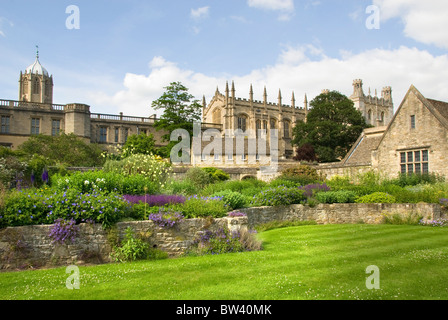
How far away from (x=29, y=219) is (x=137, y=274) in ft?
9.59

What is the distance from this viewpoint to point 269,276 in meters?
6.65

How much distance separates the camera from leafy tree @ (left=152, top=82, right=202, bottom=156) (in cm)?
4619

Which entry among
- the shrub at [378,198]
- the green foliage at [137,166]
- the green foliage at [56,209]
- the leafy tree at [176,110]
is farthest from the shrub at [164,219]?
the leafy tree at [176,110]

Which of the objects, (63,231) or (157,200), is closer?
(63,231)

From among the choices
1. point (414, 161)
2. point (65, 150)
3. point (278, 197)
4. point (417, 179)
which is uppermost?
point (65, 150)

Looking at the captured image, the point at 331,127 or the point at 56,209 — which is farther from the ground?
the point at 331,127

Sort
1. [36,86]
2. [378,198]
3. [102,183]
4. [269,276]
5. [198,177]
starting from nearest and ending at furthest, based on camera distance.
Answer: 1. [269,276]
2. [102,183]
3. [378,198]
4. [198,177]
5. [36,86]

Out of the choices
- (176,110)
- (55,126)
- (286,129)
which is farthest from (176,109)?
(286,129)

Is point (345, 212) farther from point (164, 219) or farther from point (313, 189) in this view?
point (164, 219)

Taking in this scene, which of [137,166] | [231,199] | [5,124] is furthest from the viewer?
[5,124]

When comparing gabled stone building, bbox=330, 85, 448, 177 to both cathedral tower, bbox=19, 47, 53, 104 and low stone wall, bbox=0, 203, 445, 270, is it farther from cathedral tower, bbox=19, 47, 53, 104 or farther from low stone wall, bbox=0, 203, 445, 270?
cathedral tower, bbox=19, 47, 53, 104

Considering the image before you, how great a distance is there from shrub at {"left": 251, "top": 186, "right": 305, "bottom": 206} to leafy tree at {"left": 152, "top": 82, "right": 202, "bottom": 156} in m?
32.1

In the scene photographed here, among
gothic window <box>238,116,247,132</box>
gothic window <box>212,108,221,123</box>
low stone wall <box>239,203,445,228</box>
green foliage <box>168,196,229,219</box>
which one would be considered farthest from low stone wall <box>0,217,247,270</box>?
gothic window <box>212,108,221,123</box>

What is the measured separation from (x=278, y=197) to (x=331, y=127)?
34535 mm
